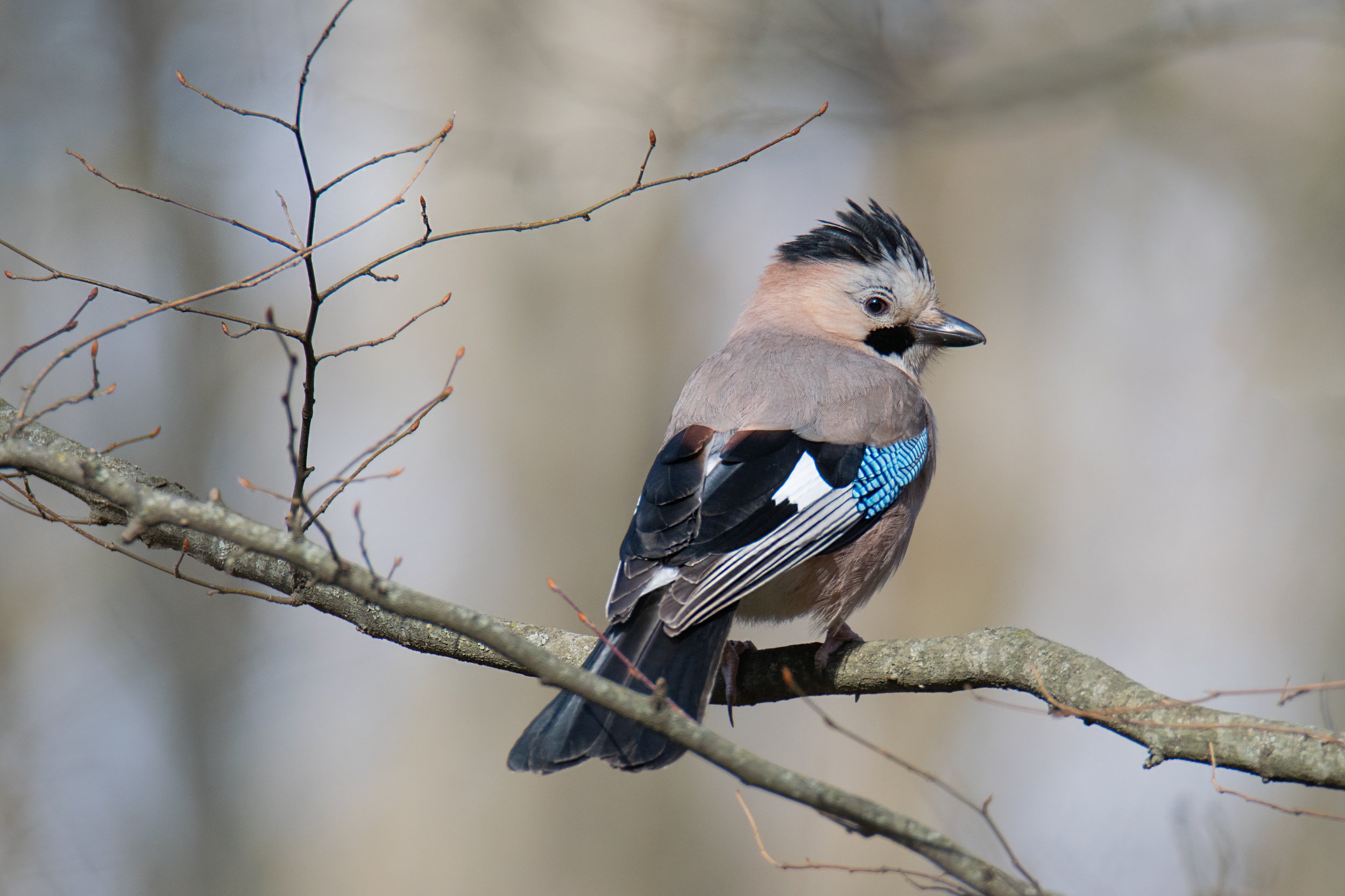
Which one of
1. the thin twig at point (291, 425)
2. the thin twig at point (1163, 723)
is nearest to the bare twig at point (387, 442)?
the thin twig at point (291, 425)

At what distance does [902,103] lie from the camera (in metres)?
6.91

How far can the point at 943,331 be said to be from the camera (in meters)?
4.05

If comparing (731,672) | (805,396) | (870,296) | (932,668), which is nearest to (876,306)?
(870,296)

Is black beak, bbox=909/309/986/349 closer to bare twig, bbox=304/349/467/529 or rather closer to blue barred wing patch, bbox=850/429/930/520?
blue barred wing patch, bbox=850/429/930/520

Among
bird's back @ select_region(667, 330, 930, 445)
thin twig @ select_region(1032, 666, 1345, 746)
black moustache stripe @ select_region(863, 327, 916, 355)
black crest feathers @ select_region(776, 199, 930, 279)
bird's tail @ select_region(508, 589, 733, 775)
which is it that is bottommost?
thin twig @ select_region(1032, 666, 1345, 746)

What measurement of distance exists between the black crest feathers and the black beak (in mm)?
159

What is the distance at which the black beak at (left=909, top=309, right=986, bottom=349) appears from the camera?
160 inches

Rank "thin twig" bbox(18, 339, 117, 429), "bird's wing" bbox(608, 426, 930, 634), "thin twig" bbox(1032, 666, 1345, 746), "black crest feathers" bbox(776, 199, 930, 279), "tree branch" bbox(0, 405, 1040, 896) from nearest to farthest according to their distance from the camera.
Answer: "tree branch" bbox(0, 405, 1040, 896) < "thin twig" bbox(18, 339, 117, 429) < "thin twig" bbox(1032, 666, 1345, 746) < "bird's wing" bbox(608, 426, 930, 634) < "black crest feathers" bbox(776, 199, 930, 279)


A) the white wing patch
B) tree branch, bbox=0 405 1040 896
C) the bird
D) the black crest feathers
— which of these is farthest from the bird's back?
tree branch, bbox=0 405 1040 896

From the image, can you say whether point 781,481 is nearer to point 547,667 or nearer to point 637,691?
Result: point 637,691

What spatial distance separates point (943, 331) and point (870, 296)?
293 millimetres

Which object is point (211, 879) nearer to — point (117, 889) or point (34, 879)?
point (117, 889)

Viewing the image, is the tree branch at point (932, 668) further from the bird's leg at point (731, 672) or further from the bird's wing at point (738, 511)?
the bird's wing at point (738, 511)

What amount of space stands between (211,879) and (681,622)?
5617 millimetres
